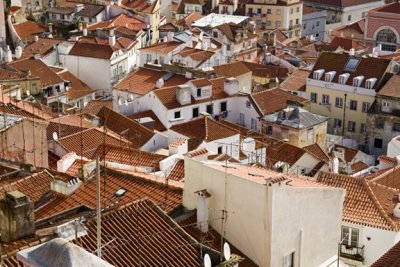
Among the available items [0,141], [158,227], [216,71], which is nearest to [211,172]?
[158,227]

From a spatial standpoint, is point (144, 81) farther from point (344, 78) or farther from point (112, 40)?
point (112, 40)

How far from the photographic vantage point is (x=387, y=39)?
63688 millimetres

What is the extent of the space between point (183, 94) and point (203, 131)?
5.87m

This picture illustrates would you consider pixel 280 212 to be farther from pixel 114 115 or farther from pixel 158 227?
pixel 114 115

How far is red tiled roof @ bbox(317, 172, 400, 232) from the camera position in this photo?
20.6 m

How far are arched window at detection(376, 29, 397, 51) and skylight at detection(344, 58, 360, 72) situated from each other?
60.2ft

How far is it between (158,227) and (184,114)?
24.4 m

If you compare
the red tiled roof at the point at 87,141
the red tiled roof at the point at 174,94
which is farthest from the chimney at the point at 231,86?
the red tiled roof at the point at 87,141

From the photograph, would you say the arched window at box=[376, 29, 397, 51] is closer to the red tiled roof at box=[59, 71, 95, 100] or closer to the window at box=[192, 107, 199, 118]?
the red tiled roof at box=[59, 71, 95, 100]

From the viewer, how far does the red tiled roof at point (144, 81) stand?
41.6m

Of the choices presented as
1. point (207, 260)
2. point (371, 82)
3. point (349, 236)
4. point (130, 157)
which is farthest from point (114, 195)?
point (371, 82)

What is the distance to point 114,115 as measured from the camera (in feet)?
117

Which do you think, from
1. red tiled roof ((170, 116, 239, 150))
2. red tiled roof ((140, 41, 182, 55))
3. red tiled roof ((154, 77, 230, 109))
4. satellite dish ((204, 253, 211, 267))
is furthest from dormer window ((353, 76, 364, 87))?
satellite dish ((204, 253, 211, 267))

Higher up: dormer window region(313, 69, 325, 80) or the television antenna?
the television antenna
